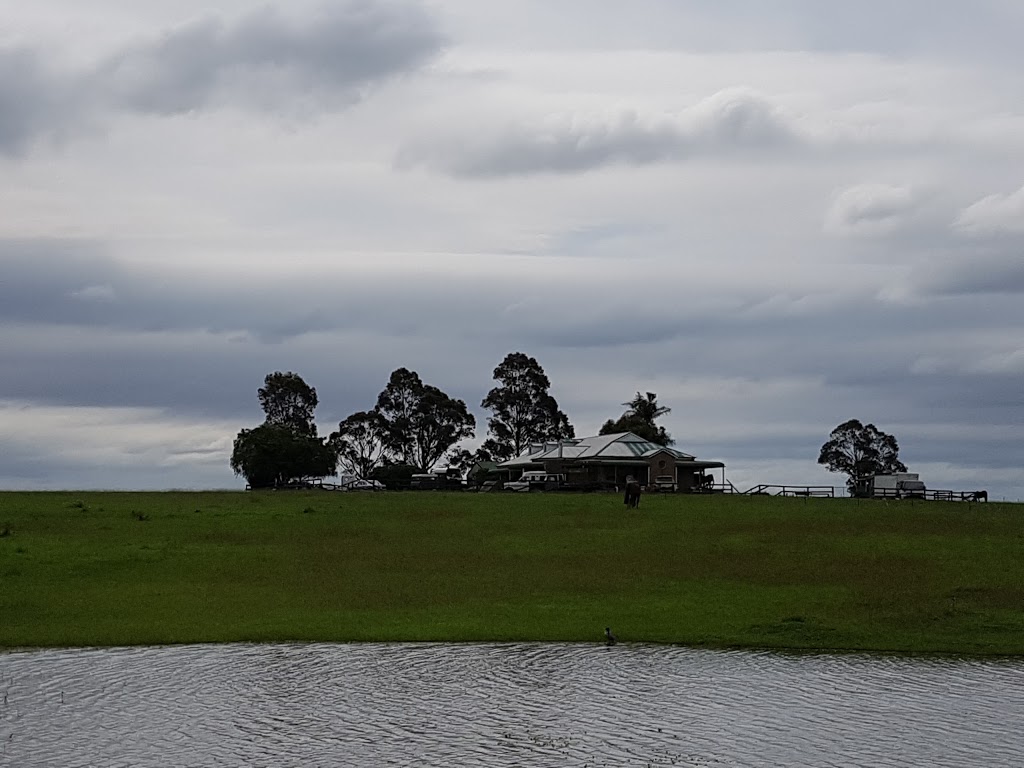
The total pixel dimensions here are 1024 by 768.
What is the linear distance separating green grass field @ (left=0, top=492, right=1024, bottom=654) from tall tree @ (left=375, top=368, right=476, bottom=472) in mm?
93324

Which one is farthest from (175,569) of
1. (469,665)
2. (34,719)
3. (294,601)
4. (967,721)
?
(967,721)

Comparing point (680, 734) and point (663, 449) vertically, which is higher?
point (663, 449)

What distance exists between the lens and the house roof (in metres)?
125

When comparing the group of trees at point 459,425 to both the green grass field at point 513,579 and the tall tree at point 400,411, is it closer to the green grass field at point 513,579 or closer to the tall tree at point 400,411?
the tall tree at point 400,411

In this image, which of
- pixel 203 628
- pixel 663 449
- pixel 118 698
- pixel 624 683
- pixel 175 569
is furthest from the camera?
pixel 663 449

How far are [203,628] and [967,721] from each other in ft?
60.4

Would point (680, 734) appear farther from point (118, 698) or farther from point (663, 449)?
point (663, 449)

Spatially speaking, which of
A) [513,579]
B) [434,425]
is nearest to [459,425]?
[434,425]

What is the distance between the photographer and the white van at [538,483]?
349 ft

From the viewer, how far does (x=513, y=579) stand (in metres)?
39.1

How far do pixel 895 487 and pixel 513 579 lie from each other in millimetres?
78739

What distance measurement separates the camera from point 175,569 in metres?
40.5

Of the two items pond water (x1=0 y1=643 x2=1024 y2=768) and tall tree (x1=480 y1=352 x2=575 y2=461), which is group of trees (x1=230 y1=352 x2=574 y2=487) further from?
pond water (x1=0 y1=643 x2=1024 y2=768)

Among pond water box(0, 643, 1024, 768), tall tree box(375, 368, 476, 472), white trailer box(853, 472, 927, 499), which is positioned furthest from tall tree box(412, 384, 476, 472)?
pond water box(0, 643, 1024, 768)
